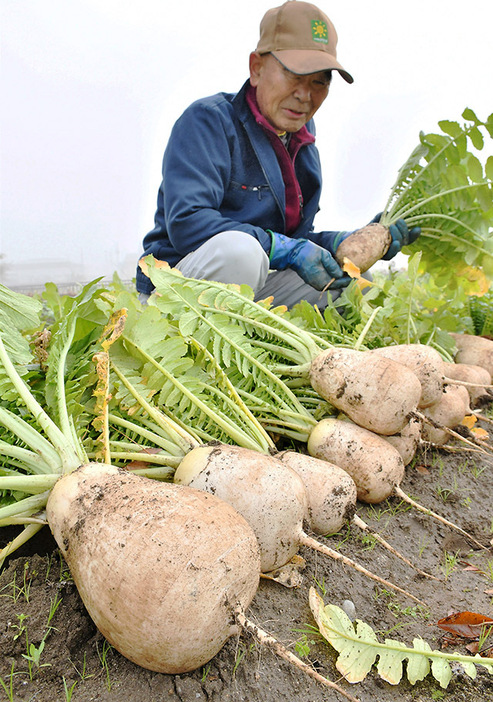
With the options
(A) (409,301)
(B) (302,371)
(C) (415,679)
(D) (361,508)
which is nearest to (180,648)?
(C) (415,679)

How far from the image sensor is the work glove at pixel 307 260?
333 centimetres

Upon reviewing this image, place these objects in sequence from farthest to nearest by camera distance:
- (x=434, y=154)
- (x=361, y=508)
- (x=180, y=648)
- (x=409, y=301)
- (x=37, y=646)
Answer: (x=434, y=154) < (x=409, y=301) < (x=361, y=508) < (x=37, y=646) < (x=180, y=648)

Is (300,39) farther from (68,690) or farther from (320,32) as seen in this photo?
(68,690)

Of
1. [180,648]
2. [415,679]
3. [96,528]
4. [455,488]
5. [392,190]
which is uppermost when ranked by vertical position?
Result: [392,190]

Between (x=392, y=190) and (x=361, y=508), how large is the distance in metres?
2.58

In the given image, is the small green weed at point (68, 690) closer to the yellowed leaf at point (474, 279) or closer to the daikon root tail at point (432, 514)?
the daikon root tail at point (432, 514)

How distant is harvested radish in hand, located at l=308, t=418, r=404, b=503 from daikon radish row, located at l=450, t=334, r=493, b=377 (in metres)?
1.83

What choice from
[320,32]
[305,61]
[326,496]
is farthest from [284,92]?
[326,496]

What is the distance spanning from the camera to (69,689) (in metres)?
1.10

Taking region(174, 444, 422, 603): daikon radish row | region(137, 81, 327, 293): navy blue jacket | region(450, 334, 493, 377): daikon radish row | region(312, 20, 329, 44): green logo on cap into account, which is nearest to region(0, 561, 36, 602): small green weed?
region(174, 444, 422, 603): daikon radish row

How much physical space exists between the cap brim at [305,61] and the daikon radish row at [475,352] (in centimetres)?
218

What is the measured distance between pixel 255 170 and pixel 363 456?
2.48 meters

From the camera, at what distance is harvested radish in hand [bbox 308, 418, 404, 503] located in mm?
2016

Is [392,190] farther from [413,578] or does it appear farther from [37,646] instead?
[37,646]
